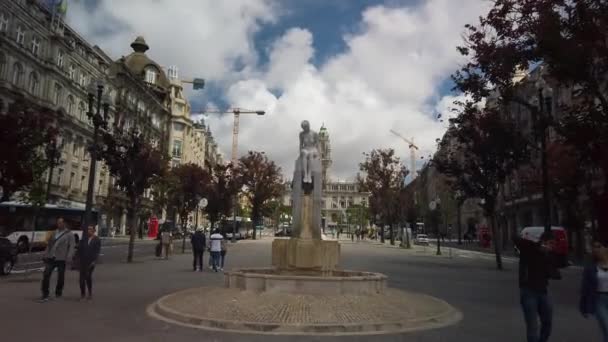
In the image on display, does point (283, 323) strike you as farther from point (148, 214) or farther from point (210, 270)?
point (148, 214)

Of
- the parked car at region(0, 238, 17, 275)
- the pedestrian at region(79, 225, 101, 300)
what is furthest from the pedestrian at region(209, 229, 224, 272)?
the pedestrian at region(79, 225, 101, 300)

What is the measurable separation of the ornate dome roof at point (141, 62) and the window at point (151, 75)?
58 cm

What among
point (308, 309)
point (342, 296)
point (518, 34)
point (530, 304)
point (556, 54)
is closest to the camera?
point (530, 304)

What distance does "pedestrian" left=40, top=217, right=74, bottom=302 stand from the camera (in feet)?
36.0

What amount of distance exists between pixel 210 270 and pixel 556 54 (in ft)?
49.2

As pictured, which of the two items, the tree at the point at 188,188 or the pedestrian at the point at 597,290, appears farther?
the tree at the point at 188,188

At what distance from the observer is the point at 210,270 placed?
66.6ft

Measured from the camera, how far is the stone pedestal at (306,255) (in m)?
11.9

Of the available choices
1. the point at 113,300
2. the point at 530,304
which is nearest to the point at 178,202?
the point at 113,300

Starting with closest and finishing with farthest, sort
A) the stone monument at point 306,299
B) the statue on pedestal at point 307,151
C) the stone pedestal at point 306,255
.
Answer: the stone monument at point 306,299
the stone pedestal at point 306,255
the statue on pedestal at point 307,151

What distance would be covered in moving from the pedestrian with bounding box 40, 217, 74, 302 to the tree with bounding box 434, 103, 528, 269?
17.1m

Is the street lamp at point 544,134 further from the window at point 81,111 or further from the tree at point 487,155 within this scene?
the window at point 81,111

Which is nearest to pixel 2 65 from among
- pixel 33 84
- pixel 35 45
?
pixel 33 84

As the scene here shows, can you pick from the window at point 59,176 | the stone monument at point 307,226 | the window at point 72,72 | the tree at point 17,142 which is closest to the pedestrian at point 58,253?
the stone monument at point 307,226
